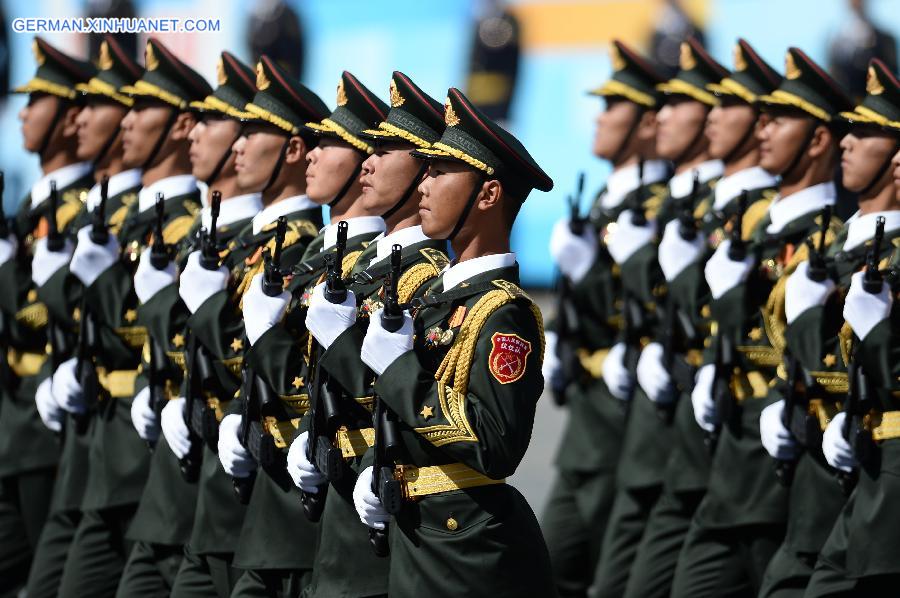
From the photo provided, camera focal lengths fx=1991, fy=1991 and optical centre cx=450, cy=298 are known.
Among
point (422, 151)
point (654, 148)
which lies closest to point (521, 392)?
point (422, 151)

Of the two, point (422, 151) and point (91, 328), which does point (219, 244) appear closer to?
point (91, 328)

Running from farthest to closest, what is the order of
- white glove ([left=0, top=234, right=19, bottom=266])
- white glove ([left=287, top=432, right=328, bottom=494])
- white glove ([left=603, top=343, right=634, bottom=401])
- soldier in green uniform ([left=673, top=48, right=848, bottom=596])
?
white glove ([left=603, top=343, right=634, bottom=401]) → white glove ([left=0, top=234, right=19, bottom=266]) → soldier in green uniform ([left=673, top=48, right=848, bottom=596]) → white glove ([left=287, top=432, right=328, bottom=494])

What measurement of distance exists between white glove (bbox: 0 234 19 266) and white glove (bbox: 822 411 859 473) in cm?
411

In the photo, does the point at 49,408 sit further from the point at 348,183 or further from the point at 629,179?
the point at 629,179

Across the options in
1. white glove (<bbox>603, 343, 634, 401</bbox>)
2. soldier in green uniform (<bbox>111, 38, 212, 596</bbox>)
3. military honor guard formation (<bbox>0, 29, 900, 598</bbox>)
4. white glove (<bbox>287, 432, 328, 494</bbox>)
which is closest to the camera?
military honor guard formation (<bbox>0, 29, 900, 598</bbox>)

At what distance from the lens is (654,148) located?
10.4 meters

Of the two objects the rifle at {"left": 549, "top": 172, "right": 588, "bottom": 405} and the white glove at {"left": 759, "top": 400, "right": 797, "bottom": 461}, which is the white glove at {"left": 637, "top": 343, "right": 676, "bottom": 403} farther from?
the white glove at {"left": 759, "top": 400, "right": 797, "bottom": 461}

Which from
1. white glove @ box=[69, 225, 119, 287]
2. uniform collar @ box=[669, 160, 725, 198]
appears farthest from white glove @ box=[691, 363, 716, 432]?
white glove @ box=[69, 225, 119, 287]

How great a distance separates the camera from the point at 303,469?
265 inches

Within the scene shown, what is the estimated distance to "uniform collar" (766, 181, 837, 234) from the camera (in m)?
8.27

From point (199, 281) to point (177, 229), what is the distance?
1091 millimetres

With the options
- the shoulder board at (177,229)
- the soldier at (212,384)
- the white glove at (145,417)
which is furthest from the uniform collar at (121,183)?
the white glove at (145,417)

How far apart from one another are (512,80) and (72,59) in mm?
8078

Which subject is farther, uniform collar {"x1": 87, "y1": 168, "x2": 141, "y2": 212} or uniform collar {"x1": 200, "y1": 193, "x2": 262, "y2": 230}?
uniform collar {"x1": 87, "y1": 168, "x2": 141, "y2": 212}
